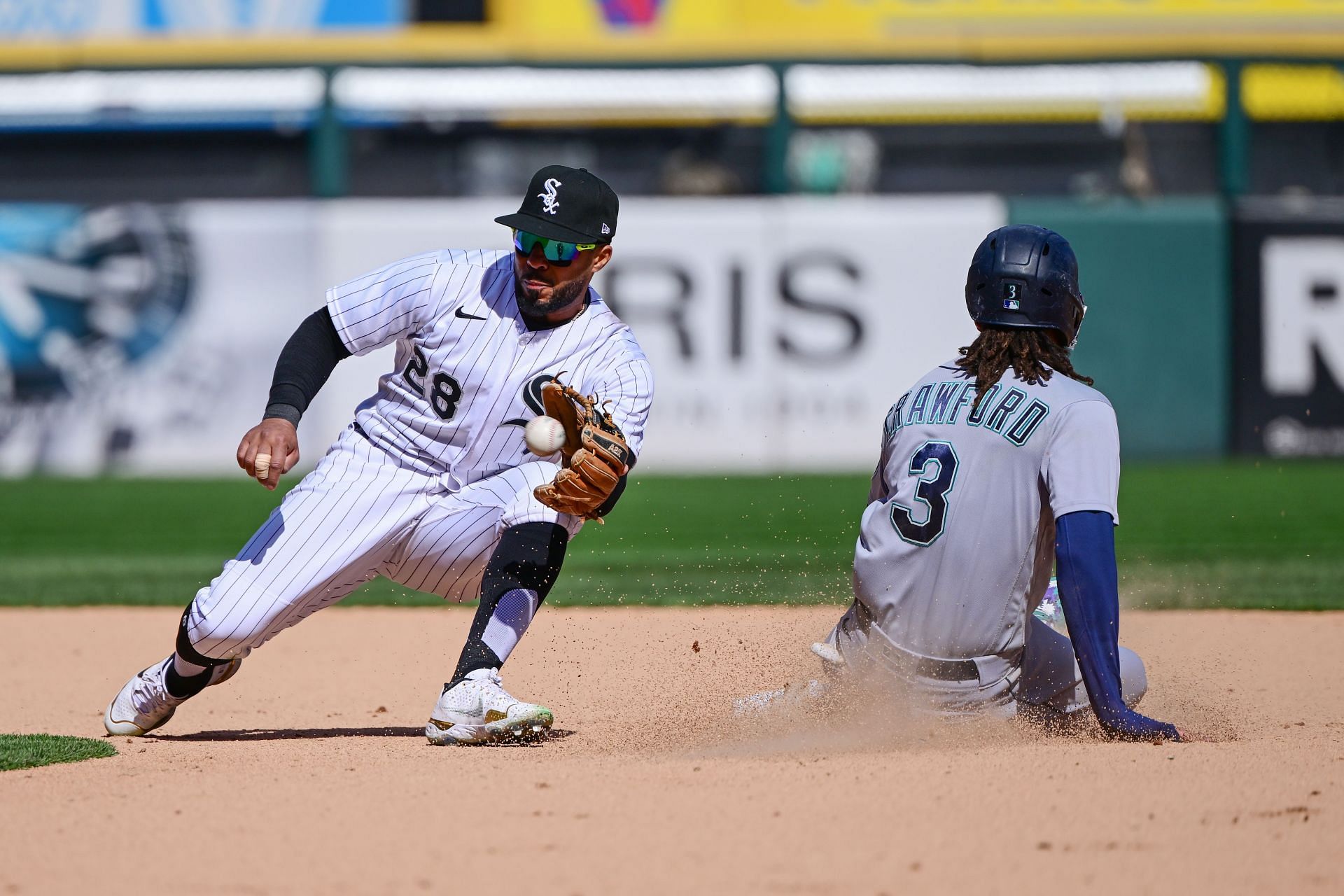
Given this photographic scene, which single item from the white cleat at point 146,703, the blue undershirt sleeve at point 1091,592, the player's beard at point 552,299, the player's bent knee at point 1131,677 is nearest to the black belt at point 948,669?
the blue undershirt sleeve at point 1091,592

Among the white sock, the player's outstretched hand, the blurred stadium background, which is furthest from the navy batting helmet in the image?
the blurred stadium background

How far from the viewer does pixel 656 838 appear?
9.78ft

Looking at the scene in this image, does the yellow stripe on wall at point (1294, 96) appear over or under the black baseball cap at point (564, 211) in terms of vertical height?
over

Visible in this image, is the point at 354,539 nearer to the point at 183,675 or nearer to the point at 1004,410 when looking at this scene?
the point at 183,675

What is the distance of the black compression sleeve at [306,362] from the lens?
4113mm

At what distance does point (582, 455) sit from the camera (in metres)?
3.82

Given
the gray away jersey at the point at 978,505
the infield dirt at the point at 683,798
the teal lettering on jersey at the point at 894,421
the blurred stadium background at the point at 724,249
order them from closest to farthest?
the infield dirt at the point at 683,798
the gray away jersey at the point at 978,505
the teal lettering on jersey at the point at 894,421
the blurred stadium background at the point at 724,249

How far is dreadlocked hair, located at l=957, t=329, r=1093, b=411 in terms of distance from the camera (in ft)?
12.0

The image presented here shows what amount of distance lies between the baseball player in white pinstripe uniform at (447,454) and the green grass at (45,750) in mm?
187

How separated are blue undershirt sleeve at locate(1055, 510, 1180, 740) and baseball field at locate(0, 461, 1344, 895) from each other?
182mm

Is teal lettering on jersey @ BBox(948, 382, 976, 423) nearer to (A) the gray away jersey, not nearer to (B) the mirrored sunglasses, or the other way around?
(A) the gray away jersey

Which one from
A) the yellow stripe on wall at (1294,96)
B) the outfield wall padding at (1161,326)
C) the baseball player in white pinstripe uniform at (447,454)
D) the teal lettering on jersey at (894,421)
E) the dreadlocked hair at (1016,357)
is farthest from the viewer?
the yellow stripe on wall at (1294,96)

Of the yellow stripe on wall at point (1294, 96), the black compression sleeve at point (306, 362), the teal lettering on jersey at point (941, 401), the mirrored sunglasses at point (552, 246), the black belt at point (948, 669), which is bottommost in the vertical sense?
the black belt at point (948, 669)

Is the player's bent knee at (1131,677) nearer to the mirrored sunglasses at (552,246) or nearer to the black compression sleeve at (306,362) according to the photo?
the mirrored sunglasses at (552,246)
